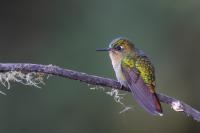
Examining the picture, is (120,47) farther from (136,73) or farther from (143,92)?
(143,92)

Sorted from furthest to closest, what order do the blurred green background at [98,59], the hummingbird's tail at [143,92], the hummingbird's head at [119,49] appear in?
the blurred green background at [98,59] → the hummingbird's head at [119,49] → the hummingbird's tail at [143,92]

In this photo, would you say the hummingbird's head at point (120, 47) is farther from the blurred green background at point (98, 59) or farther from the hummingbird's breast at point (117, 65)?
the blurred green background at point (98, 59)

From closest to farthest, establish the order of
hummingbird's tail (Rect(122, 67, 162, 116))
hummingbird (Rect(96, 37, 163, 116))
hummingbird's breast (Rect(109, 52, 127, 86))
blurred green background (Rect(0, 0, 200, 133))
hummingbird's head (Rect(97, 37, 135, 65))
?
hummingbird's tail (Rect(122, 67, 162, 116)) → hummingbird (Rect(96, 37, 163, 116)) → hummingbird's breast (Rect(109, 52, 127, 86)) → hummingbird's head (Rect(97, 37, 135, 65)) → blurred green background (Rect(0, 0, 200, 133))

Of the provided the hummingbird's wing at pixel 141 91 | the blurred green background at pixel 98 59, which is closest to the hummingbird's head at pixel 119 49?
the hummingbird's wing at pixel 141 91

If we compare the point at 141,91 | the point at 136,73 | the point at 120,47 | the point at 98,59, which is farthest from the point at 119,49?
the point at 98,59

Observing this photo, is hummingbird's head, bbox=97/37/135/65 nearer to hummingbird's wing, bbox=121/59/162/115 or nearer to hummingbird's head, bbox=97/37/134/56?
hummingbird's head, bbox=97/37/134/56

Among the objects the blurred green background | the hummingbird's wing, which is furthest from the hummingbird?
the blurred green background

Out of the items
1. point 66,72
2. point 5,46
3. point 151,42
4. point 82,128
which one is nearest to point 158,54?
point 151,42
